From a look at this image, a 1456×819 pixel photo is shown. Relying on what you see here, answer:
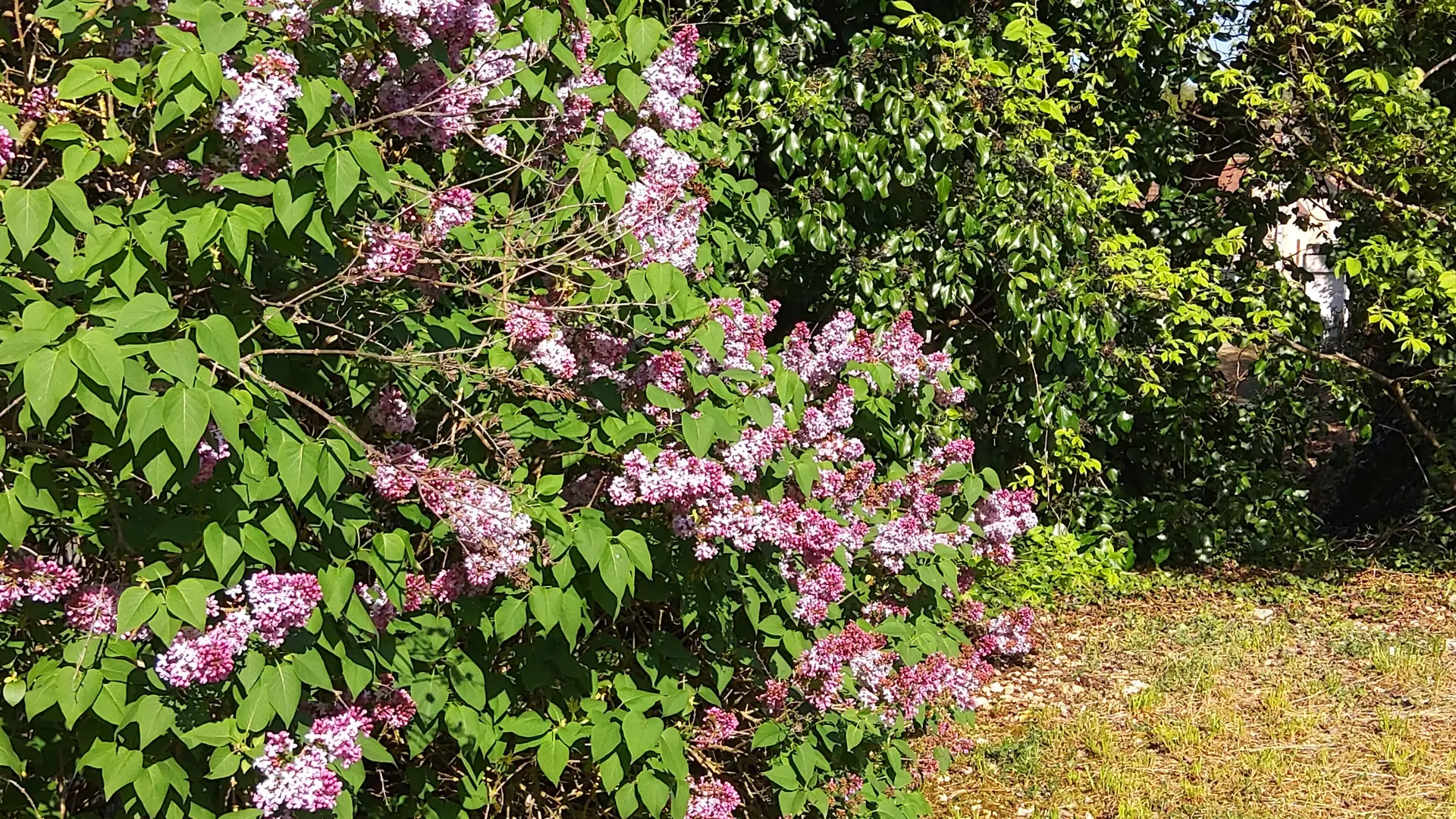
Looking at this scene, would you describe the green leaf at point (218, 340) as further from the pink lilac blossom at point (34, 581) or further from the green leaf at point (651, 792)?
the green leaf at point (651, 792)

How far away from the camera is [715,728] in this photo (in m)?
2.70

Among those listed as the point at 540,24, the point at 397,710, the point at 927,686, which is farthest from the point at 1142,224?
the point at 397,710

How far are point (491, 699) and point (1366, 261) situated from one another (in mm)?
4666

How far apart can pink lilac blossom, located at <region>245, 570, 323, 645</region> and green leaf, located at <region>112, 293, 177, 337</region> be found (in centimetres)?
38

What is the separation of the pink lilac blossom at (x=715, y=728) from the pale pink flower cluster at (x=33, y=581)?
1.30m

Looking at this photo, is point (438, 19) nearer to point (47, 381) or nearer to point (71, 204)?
point (71, 204)

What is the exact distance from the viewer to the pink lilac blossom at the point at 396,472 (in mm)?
2037

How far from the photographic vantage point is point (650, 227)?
94.7 inches

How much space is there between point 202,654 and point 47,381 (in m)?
0.45

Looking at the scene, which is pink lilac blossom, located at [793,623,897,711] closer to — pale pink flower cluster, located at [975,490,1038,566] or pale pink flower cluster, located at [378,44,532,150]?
pale pink flower cluster, located at [975,490,1038,566]

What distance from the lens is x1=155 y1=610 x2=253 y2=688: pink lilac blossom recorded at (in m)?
1.73

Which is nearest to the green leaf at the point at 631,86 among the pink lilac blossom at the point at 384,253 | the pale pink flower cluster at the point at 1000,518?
the pink lilac blossom at the point at 384,253

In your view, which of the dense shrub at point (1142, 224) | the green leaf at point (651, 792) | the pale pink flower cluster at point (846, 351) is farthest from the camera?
the dense shrub at point (1142, 224)

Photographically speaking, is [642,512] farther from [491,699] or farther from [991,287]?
[991,287]
